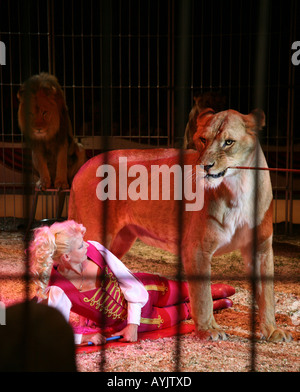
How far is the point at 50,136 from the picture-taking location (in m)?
3.28

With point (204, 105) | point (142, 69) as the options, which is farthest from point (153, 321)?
point (142, 69)

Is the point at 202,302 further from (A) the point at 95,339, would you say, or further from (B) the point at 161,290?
(A) the point at 95,339

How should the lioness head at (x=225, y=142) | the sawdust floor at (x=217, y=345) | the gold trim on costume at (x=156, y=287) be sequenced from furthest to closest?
1. the gold trim on costume at (x=156, y=287)
2. the lioness head at (x=225, y=142)
3. the sawdust floor at (x=217, y=345)

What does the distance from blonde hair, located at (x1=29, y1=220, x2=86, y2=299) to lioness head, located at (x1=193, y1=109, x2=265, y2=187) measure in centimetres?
49

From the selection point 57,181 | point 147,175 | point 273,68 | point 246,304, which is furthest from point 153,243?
point 273,68

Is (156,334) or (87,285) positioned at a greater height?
(87,285)

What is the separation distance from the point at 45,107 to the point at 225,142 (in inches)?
70.6

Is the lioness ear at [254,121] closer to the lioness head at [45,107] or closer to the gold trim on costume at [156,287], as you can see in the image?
the gold trim on costume at [156,287]

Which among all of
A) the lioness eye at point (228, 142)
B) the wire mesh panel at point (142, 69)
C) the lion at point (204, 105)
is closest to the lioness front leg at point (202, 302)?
the lioness eye at point (228, 142)

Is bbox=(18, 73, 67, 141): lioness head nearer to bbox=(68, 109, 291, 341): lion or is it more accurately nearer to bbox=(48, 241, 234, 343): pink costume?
bbox=(68, 109, 291, 341): lion

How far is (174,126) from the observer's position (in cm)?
354

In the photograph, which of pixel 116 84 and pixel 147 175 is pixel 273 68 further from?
pixel 147 175

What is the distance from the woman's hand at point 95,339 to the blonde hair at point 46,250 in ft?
0.66

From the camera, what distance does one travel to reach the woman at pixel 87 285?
153 cm
